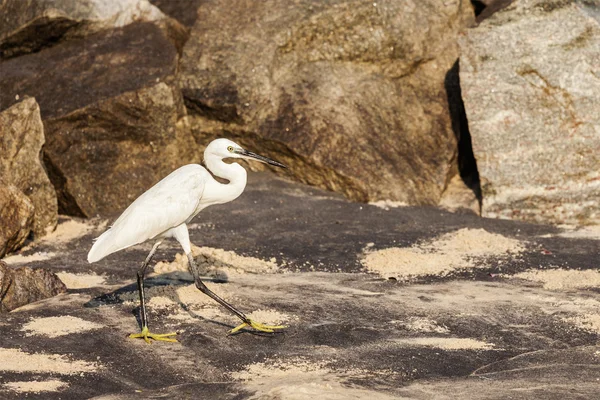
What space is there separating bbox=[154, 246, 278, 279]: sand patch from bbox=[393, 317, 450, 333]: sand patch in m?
1.62

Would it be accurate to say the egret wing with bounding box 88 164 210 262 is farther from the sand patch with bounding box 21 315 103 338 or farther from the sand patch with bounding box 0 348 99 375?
the sand patch with bounding box 0 348 99 375

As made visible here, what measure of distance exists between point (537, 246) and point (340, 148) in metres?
2.43

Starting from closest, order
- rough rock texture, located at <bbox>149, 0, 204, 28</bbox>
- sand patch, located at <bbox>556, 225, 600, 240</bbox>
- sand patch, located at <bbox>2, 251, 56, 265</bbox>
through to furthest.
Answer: sand patch, located at <bbox>2, 251, 56, 265</bbox> → sand patch, located at <bbox>556, 225, 600, 240</bbox> → rough rock texture, located at <bbox>149, 0, 204, 28</bbox>

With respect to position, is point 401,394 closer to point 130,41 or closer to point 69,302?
point 69,302

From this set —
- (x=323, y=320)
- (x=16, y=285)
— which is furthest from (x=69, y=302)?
(x=323, y=320)

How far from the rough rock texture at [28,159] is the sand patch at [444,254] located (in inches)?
121

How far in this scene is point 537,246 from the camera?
8.65 meters

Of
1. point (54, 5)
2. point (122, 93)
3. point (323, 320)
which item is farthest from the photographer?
point (54, 5)

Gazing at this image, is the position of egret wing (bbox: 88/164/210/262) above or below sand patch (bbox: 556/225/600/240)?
above

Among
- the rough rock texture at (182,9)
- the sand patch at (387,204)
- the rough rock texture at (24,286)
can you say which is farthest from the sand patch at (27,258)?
the rough rock texture at (182,9)

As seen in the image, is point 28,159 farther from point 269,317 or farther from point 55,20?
point 269,317

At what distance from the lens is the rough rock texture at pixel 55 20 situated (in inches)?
419

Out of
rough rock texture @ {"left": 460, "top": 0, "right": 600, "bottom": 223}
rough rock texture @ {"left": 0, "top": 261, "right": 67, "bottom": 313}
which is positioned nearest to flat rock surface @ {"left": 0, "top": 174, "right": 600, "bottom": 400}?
rough rock texture @ {"left": 0, "top": 261, "right": 67, "bottom": 313}

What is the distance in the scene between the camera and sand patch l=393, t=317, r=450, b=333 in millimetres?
6551
